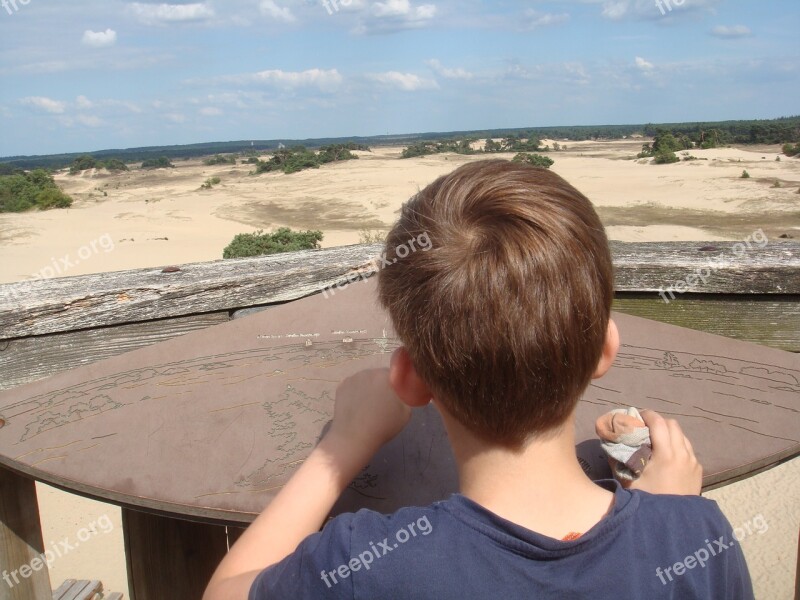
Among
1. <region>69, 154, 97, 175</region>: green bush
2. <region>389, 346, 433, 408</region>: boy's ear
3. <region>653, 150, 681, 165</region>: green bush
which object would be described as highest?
<region>69, 154, 97, 175</region>: green bush

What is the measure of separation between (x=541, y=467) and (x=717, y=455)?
42 centimetres

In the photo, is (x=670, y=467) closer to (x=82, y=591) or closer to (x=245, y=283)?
(x=245, y=283)

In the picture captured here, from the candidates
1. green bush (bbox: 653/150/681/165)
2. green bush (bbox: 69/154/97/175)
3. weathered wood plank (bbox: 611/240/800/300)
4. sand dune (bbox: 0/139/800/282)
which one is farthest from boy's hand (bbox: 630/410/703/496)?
green bush (bbox: 69/154/97/175)

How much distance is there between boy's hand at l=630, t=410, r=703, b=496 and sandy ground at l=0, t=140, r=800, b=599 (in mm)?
2914

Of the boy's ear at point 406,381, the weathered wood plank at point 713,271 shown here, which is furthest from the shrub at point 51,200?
the boy's ear at point 406,381

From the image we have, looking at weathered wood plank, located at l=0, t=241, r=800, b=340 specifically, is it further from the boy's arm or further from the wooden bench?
the wooden bench

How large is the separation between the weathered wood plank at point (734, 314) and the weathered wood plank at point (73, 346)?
123 cm

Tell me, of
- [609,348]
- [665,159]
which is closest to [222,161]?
[665,159]

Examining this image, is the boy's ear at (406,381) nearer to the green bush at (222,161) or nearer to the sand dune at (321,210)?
the sand dune at (321,210)

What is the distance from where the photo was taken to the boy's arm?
3.09ft

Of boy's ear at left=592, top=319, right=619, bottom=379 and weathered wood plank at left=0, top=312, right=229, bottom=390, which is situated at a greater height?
boy's ear at left=592, top=319, right=619, bottom=379

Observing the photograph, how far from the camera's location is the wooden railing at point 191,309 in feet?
5.39

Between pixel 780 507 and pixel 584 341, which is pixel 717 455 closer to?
pixel 584 341

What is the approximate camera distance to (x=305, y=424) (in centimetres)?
125
